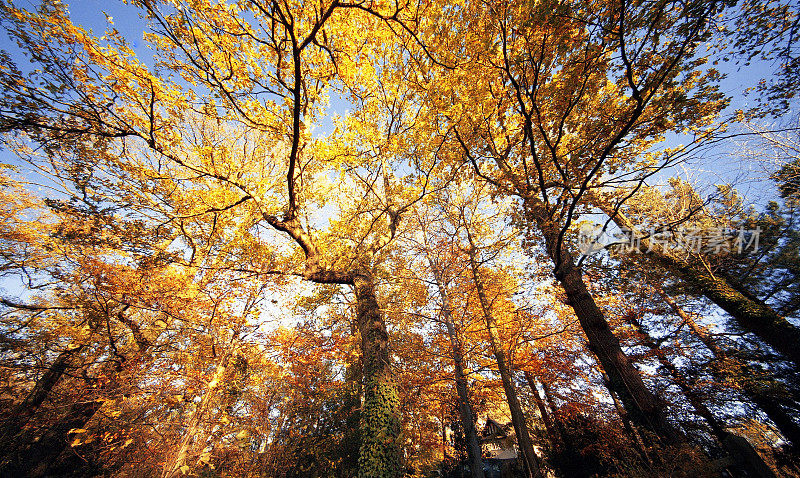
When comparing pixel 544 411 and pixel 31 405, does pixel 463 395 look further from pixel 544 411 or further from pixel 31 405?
pixel 31 405

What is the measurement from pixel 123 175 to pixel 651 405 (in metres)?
10.7

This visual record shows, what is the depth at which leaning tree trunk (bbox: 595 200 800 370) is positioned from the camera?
17.9ft

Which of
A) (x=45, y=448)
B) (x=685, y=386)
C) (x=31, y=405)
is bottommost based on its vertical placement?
(x=45, y=448)

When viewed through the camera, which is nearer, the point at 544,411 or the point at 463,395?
the point at 463,395

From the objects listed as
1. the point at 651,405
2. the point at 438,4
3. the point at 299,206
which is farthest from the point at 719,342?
the point at 299,206

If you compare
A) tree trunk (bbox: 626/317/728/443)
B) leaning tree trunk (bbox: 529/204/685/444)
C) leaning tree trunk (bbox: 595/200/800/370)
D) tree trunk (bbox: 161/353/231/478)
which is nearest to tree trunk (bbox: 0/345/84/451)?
tree trunk (bbox: 161/353/231/478)

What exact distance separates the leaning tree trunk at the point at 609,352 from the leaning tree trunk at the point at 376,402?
388 centimetres

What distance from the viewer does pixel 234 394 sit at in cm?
915

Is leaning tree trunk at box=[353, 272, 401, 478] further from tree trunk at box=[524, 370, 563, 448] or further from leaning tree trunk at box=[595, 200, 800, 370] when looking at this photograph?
tree trunk at box=[524, 370, 563, 448]

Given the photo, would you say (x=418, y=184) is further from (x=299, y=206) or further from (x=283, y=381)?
(x=283, y=381)

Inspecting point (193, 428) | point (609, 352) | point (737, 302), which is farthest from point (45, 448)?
Result: point (737, 302)

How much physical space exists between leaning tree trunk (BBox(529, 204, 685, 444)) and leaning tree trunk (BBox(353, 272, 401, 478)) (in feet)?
12.7

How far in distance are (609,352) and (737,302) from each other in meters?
5.32

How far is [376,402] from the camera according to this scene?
495 centimetres
